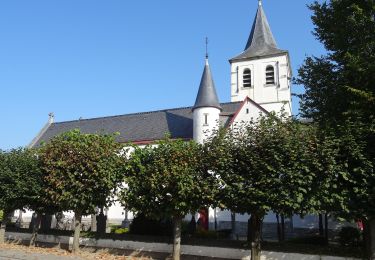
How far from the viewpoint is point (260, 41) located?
49.8 metres

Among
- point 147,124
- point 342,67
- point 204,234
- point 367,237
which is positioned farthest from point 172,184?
point 147,124

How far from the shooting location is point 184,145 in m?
16.4

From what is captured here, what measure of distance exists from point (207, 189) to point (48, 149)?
28.1 feet

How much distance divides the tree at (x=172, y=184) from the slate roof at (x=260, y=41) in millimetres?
33848

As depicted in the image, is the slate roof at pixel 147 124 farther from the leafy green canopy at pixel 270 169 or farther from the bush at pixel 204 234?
the leafy green canopy at pixel 270 169

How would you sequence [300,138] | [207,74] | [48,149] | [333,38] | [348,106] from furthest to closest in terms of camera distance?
[207,74], [48,149], [333,38], [348,106], [300,138]

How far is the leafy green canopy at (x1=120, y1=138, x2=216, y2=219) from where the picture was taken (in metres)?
14.9

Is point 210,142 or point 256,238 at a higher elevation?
point 210,142

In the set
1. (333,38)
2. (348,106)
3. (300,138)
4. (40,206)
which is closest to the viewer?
(300,138)

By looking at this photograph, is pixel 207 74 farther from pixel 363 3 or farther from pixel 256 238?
pixel 256 238

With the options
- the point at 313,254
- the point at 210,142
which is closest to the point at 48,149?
the point at 210,142

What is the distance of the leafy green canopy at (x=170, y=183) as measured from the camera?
48.8ft

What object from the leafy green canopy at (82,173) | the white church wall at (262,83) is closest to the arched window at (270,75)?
the white church wall at (262,83)

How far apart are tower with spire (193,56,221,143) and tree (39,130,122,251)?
57.6 feet
